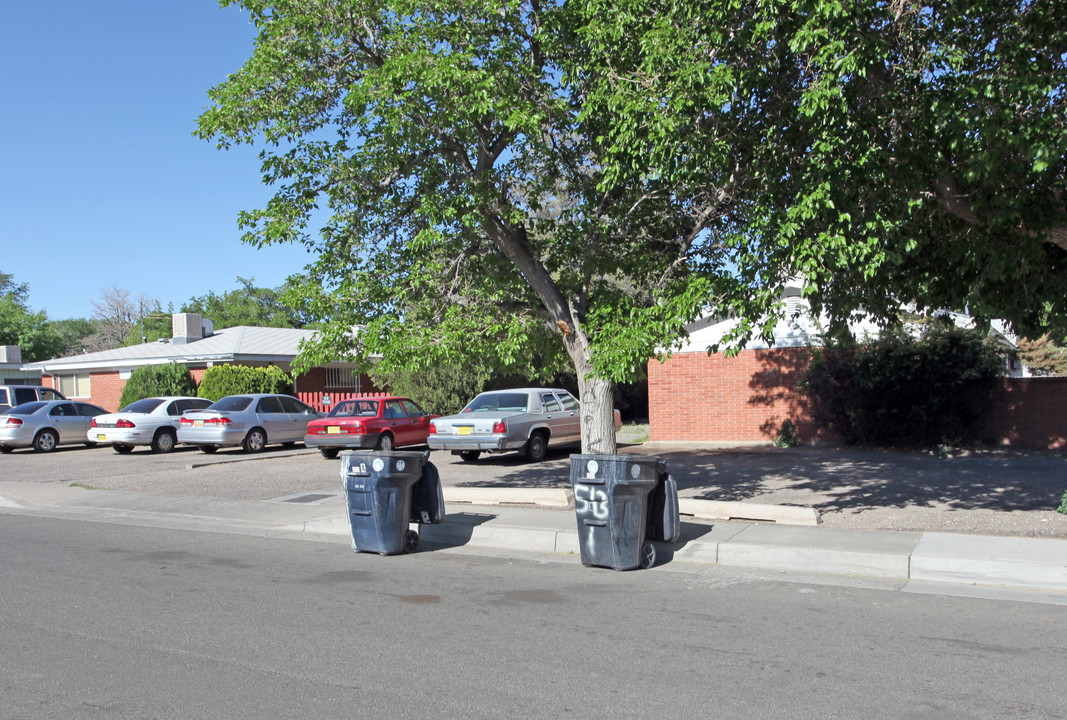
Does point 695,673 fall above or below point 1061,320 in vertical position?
below

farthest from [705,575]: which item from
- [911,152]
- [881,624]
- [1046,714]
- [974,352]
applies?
[974,352]

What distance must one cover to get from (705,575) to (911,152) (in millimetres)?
4716

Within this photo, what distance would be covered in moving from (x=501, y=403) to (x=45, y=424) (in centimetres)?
1399

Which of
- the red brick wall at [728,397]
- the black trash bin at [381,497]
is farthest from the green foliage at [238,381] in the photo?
the black trash bin at [381,497]

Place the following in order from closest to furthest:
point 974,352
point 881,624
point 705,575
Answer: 1. point 881,624
2. point 705,575
3. point 974,352

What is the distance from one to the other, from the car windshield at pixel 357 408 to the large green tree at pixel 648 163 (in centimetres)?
917

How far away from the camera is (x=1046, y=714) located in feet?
15.6

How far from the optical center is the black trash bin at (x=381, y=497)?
379 inches

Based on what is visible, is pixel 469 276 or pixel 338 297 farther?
pixel 469 276

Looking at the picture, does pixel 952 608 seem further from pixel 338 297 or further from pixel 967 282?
pixel 338 297

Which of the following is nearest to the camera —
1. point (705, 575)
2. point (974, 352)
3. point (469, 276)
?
point (705, 575)

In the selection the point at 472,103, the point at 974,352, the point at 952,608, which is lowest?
the point at 952,608

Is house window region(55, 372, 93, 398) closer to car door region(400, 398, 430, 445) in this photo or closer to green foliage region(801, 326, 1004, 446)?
car door region(400, 398, 430, 445)

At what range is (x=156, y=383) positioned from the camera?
29.8m
